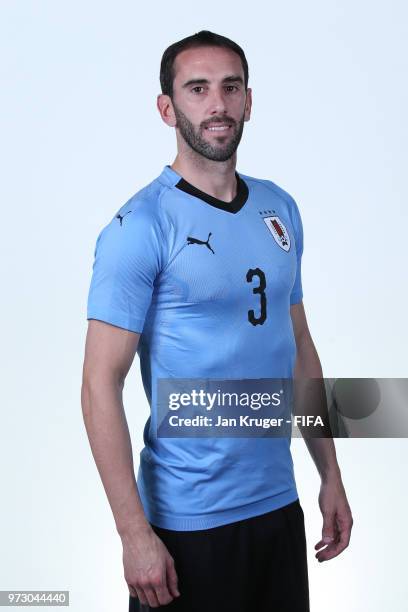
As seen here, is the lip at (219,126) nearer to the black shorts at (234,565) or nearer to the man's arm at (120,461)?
the man's arm at (120,461)

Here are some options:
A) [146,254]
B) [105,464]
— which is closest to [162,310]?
[146,254]

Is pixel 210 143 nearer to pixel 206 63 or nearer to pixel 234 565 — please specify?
pixel 206 63

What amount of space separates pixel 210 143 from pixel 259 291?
1.01 feet

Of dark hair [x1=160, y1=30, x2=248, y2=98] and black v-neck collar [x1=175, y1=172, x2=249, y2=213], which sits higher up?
dark hair [x1=160, y1=30, x2=248, y2=98]

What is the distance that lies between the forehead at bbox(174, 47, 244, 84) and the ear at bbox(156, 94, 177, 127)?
0.04 m

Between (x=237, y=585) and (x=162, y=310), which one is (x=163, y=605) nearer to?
(x=237, y=585)

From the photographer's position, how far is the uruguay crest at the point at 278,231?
2102 millimetres

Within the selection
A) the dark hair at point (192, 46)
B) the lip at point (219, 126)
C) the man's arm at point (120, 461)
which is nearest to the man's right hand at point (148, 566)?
the man's arm at point (120, 461)

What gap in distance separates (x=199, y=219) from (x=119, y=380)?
1.16ft

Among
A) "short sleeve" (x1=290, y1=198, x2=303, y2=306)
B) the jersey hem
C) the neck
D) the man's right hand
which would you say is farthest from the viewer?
"short sleeve" (x1=290, y1=198, x2=303, y2=306)

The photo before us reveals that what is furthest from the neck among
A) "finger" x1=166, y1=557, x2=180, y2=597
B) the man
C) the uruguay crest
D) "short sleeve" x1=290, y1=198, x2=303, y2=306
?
"finger" x1=166, y1=557, x2=180, y2=597

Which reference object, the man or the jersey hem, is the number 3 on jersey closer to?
the man

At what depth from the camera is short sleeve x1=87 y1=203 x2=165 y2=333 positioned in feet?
6.17

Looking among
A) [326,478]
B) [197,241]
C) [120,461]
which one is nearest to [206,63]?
[197,241]
